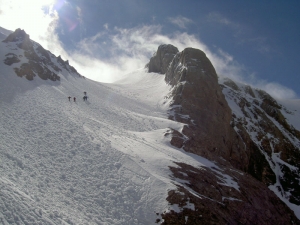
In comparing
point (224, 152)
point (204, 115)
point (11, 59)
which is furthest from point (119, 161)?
point (11, 59)

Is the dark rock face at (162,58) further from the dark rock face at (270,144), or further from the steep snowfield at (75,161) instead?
the steep snowfield at (75,161)

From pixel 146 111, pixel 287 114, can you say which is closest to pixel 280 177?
pixel 146 111

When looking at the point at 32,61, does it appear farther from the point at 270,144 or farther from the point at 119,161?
the point at 270,144

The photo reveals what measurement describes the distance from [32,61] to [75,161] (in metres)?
33.4

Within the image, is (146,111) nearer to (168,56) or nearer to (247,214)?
(247,214)

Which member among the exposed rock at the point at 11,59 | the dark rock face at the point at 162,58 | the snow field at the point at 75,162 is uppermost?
the dark rock face at the point at 162,58

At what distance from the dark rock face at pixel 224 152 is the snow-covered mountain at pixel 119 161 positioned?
0.50 feet

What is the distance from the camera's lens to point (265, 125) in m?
58.3

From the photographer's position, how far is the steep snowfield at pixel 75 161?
13.8 meters

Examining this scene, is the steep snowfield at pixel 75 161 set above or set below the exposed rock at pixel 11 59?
below

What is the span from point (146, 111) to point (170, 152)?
1848cm

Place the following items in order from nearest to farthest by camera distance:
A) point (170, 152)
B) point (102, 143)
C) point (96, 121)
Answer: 1. point (102, 143)
2. point (170, 152)
3. point (96, 121)

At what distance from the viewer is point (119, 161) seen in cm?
2083

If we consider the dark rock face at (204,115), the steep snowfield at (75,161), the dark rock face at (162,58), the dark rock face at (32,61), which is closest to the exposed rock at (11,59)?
the dark rock face at (32,61)
